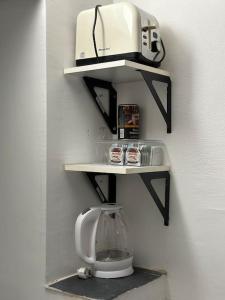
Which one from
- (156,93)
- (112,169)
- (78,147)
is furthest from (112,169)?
(156,93)

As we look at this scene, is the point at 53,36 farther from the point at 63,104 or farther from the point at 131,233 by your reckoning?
the point at 131,233

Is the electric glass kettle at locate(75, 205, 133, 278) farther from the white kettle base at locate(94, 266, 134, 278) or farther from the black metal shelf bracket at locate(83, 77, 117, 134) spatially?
the black metal shelf bracket at locate(83, 77, 117, 134)

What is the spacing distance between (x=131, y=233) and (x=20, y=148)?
60cm

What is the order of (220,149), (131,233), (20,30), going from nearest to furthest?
(220,149) → (20,30) → (131,233)

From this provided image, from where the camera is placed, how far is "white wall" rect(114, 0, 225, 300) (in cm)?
150

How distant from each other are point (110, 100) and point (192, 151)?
1.47 feet

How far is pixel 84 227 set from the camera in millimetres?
1564

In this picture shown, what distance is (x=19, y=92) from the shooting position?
63.4 inches

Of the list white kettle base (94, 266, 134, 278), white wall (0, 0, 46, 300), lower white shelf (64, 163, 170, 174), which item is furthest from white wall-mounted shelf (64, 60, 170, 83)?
white kettle base (94, 266, 134, 278)

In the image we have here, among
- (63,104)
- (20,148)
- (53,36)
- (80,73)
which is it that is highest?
(53,36)

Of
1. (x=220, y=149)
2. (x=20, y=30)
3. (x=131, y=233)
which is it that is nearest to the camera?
(x=220, y=149)

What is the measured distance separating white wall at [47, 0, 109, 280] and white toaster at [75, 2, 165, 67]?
2.8 inches

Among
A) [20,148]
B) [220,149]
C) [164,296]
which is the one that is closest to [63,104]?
[20,148]

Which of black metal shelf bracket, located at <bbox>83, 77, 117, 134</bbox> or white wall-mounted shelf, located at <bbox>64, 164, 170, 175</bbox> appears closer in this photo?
white wall-mounted shelf, located at <bbox>64, 164, 170, 175</bbox>
